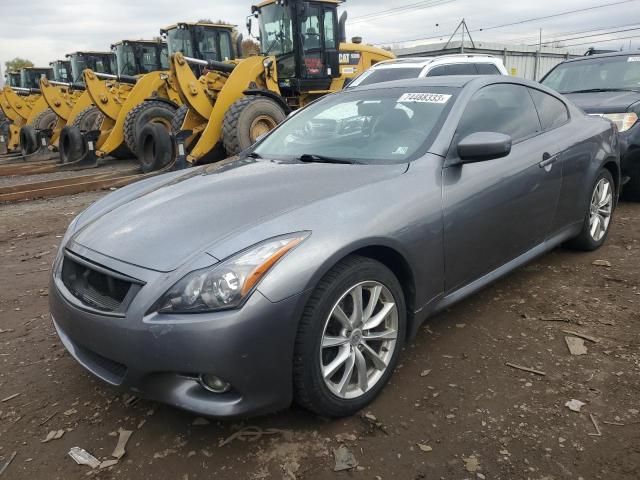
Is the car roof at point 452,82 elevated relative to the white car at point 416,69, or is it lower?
lower

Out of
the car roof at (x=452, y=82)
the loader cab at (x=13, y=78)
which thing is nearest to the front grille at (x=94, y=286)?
the car roof at (x=452, y=82)

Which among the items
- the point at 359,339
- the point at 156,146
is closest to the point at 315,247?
the point at 359,339

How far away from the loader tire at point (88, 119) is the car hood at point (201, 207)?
39.1ft

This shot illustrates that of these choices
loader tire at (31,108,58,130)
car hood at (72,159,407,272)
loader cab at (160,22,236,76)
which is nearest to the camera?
car hood at (72,159,407,272)

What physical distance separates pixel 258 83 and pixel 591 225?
748 centimetres

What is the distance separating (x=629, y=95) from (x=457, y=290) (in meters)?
4.55

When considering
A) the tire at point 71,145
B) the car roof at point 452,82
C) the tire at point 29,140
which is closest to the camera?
the car roof at point 452,82

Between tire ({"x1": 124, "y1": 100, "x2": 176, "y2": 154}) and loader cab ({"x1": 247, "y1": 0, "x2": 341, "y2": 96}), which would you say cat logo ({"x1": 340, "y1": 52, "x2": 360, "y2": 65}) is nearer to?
loader cab ({"x1": 247, "y1": 0, "x2": 341, "y2": 96})

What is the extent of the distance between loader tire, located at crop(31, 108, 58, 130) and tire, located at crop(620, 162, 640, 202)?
1609 cm

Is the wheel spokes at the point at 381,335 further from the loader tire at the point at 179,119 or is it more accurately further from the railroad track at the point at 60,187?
the loader tire at the point at 179,119

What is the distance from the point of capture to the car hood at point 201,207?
2170mm

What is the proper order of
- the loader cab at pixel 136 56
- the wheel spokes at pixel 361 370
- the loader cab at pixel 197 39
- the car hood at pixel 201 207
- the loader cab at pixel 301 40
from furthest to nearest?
1. the loader cab at pixel 136 56
2. the loader cab at pixel 197 39
3. the loader cab at pixel 301 40
4. the wheel spokes at pixel 361 370
5. the car hood at pixel 201 207

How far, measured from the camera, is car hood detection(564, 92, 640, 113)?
5.61m

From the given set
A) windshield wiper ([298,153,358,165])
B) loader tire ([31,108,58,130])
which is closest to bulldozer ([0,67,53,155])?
loader tire ([31,108,58,130])
